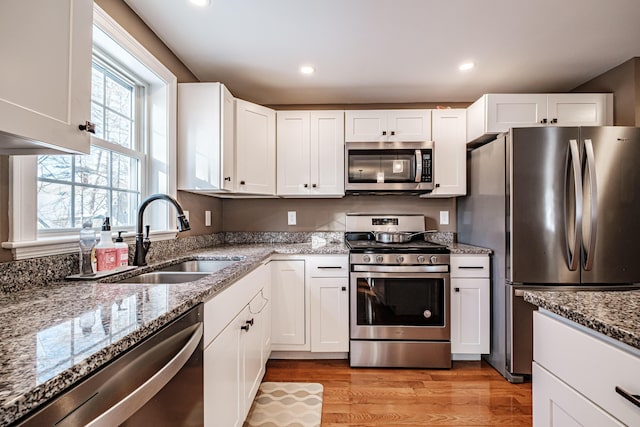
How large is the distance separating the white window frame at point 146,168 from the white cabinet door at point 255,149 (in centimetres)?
51

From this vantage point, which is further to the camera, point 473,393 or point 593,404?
point 473,393

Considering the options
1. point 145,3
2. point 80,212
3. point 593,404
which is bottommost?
point 593,404

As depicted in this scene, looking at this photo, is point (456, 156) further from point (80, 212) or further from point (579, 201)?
point (80, 212)

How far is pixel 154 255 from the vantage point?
74.3 inches

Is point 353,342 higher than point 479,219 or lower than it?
lower

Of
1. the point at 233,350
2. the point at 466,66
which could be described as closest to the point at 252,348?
the point at 233,350

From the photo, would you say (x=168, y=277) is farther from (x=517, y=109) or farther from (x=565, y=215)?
(x=517, y=109)

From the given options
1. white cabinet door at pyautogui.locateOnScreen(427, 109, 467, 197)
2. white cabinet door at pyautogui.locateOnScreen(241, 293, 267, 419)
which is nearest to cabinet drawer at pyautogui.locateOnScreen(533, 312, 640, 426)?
white cabinet door at pyautogui.locateOnScreen(241, 293, 267, 419)

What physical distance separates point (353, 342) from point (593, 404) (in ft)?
5.86

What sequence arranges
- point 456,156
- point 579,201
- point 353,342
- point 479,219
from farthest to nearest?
point 456,156
point 479,219
point 353,342
point 579,201

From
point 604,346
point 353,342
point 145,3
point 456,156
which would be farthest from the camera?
point 456,156

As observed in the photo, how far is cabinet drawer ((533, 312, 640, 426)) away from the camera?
664 mm

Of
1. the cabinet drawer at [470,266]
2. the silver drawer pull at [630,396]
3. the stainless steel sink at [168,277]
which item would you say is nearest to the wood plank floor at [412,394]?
the cabinet drawer at [470,266]

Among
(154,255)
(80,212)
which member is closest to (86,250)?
(80,212)
